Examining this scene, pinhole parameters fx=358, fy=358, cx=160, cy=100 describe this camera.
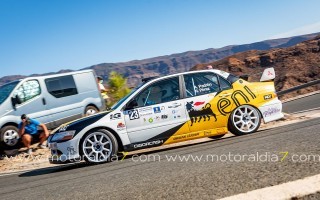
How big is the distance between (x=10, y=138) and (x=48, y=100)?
5.99 feet

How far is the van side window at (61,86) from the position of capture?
462 inches

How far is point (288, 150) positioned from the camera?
13.6 ft

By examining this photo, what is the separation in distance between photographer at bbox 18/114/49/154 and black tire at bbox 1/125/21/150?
0.33 m

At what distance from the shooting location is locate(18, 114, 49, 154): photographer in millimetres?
9883

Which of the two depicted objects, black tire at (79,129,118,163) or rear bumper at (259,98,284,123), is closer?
black tire at (79,129,118,163)

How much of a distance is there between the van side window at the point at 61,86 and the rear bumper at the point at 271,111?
7.08 metres

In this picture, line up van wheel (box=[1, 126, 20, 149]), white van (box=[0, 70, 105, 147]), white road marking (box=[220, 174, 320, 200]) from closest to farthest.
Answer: white road marking (box=[220, 174, 320, 200]), van wheel (box=[1, 126, 20, 149]), white van (box=[0, 70, 105, 147])

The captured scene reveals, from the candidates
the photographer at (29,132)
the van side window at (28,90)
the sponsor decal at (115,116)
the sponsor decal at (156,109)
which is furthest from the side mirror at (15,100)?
the sponsor decal at (156,109)

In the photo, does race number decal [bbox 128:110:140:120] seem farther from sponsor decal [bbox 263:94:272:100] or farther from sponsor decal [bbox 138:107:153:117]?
sponsor decal [bbox 263:94:272:100]

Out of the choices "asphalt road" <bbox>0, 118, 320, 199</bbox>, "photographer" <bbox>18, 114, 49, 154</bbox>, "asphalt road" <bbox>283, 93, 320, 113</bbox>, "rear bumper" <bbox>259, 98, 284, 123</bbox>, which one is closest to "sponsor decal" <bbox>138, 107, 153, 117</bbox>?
"asphalt road" <bbox>0, 118, 320, 199</bbox>

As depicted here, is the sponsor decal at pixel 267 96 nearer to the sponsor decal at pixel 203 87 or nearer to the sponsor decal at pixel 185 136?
the sponsor decal at pixel 203 87

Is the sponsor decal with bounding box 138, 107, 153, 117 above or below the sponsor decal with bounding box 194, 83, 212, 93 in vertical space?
below

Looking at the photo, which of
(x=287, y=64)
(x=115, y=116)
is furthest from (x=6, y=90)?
(x=287, y=64)

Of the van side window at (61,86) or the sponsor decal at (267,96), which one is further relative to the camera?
the van side window at (61,86)
